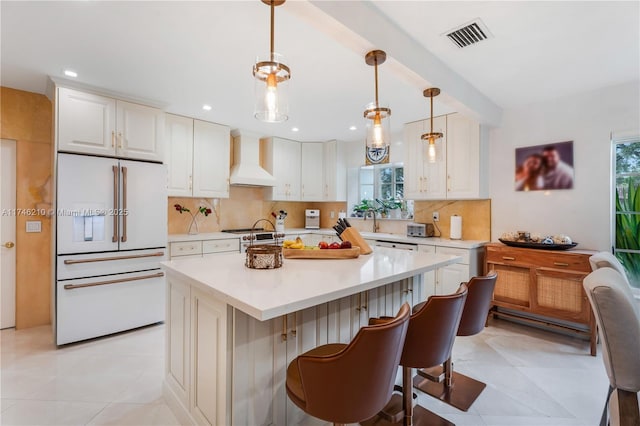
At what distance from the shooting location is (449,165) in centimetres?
386

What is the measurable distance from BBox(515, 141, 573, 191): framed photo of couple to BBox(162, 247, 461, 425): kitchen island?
2.28 metres

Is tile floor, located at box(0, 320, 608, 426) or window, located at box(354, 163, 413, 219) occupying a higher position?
window, located at box(354, 163, 413, 219)

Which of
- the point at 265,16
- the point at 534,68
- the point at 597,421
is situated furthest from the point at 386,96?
the point at 597,421

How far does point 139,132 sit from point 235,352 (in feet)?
9.26

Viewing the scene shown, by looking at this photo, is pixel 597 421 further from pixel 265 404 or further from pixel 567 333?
pixel 265 404

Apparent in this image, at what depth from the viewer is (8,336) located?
3018 mm

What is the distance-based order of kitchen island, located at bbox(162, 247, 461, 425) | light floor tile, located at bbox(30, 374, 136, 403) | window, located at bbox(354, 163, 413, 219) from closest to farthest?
kitchen island, located at bbox(162, 247, 461, 425) < light floor tile, located at bbox(30, 374, 136, 403) < window, located at bbox(354, 163, 413, 219)

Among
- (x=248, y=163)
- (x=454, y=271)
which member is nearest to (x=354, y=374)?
(x=454, y=271)

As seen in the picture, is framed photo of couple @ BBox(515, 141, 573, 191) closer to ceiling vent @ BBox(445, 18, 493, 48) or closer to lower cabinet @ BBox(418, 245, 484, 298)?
lower cabinet @ BBox(418, 245, 484, 298)

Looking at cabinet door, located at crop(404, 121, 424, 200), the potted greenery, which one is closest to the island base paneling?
cabinet door, located at crop(404, 121, 424, 200)

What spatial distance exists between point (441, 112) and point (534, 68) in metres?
1.21

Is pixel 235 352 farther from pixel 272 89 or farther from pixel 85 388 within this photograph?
pixel 85 388

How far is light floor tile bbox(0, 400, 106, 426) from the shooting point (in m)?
1.85

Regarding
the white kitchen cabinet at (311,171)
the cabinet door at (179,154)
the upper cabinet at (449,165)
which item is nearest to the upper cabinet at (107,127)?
the cabinet door at (179,154)
